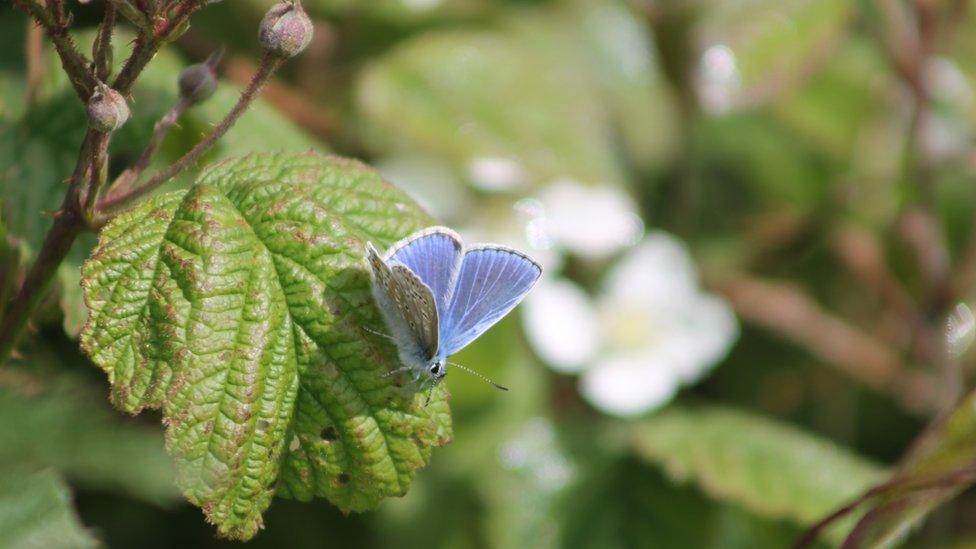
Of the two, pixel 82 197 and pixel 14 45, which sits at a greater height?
pixel 82 197

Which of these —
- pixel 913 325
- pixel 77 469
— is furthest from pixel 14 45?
pixel 913 325

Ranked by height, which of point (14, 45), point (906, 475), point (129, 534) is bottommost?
point (129, 534)

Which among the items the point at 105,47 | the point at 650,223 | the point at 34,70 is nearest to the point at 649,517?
the point at 650,223

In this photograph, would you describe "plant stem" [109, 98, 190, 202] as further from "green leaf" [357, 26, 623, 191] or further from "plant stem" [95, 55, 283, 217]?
"green leaf" [357, 26, 623, 191]

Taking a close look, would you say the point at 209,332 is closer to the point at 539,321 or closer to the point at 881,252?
the point at 539,321

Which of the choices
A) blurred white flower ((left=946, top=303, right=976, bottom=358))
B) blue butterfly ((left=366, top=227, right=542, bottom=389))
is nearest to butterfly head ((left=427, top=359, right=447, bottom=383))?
blue butterfly ((left=366, top=227, right=542, bottom=389))
